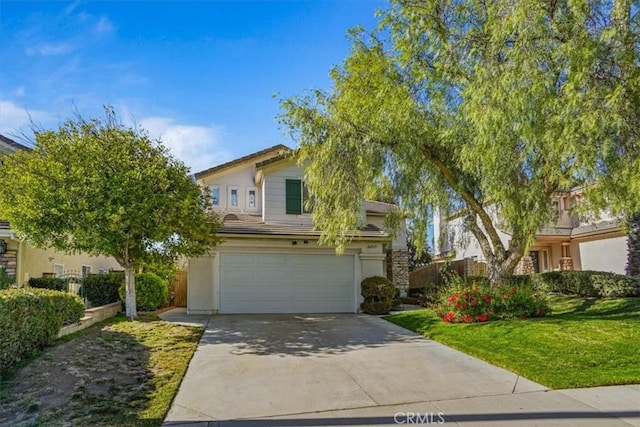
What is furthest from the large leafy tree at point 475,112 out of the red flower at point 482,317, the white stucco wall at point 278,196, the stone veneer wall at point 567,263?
the stone veneer wall at point 567,263

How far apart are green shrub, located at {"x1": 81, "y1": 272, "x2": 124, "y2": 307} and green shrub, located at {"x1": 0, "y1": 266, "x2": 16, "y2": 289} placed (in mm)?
2014

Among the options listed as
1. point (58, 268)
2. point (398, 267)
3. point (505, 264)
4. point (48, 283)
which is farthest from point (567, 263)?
point (58, 268)

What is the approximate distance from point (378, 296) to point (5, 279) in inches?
424

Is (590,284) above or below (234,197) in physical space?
below

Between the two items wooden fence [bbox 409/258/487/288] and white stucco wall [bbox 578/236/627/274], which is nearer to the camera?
white stucco wall [bbox 578/236/627/274]

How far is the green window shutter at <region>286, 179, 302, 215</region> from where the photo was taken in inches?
634

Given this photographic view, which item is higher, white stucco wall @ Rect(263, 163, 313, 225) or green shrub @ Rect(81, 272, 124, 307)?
white stucco wall @ Rect(263, 163, 313, 225)

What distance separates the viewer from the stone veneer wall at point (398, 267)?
20531mm

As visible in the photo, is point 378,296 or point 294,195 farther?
point 294,195

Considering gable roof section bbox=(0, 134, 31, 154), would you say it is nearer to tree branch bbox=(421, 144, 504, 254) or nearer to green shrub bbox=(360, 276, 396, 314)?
green shrub bbox=(360, 276, 396, 314)

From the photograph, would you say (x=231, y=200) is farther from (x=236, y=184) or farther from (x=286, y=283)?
(x=286, y=283)

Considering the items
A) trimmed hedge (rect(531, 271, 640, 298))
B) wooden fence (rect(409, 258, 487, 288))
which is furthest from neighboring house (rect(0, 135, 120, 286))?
trimmed hedge (rect(531, 271, 640, 298))

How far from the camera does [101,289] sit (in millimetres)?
14234

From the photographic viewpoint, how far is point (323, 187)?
40.3 ft
